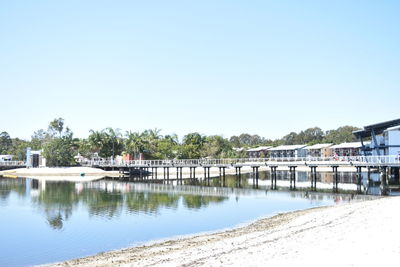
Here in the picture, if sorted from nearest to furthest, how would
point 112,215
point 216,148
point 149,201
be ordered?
point 112,215, point 149,201, point 216,148

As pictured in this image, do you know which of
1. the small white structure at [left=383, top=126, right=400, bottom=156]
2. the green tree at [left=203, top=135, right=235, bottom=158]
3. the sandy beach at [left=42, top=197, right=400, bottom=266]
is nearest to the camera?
the sandy beach at [left=42, top=197, right=400, bottom=266]

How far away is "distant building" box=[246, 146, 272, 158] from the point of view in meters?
125

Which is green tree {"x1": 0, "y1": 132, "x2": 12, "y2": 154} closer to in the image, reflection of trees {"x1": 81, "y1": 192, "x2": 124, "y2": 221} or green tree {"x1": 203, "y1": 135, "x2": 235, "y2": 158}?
green tree {"x1": 203, "y1": 135, "x2": 235, "y2": 158}

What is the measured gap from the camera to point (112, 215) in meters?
31.2

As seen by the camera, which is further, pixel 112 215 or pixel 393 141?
pixel 393 141

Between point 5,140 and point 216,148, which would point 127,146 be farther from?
point 5,140

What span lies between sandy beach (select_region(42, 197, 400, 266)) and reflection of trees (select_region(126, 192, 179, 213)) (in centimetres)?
1333

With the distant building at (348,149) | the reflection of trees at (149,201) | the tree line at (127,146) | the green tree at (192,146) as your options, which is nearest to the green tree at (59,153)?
the tree line at (127,146)

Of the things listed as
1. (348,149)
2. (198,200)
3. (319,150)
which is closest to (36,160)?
(198,200)

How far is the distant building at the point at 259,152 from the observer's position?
125188 mm

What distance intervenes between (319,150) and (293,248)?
105829mm

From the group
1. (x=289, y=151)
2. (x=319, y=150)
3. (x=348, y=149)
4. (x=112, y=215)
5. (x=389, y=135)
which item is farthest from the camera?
(x=289, y=151)

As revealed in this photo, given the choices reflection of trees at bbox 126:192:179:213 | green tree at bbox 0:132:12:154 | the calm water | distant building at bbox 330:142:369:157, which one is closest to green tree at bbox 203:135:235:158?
distant building at bbox 330:142:369:157

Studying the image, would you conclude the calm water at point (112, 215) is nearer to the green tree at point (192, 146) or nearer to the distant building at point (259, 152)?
the green tree at point (192, 146)
